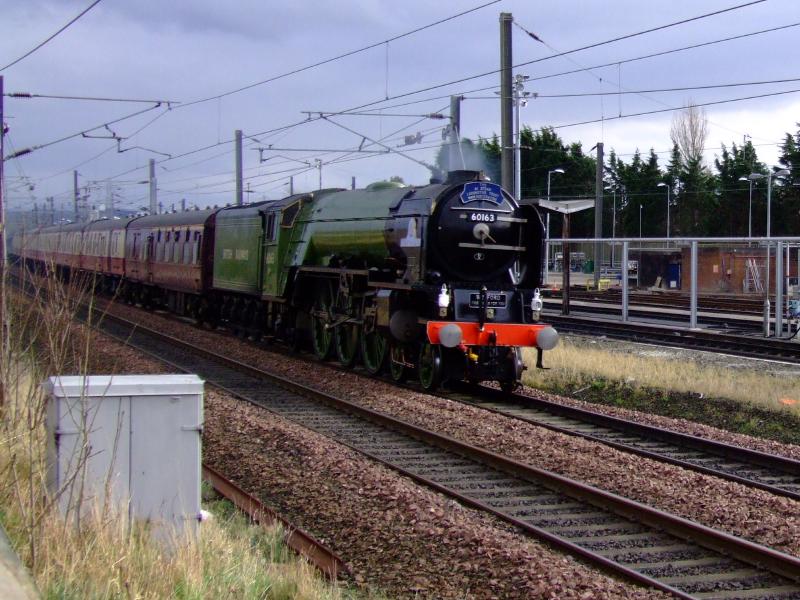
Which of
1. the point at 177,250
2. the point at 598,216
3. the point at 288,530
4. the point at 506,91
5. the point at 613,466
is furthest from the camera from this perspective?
the point at 598,216

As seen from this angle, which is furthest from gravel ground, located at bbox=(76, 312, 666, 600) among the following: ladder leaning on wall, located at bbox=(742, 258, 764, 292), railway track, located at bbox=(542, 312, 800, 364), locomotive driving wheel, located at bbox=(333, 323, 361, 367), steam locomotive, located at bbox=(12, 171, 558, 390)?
ladder leaning on wall, located at bbox=(742, 258, 764, 292)

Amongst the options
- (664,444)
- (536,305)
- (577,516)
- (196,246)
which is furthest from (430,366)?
(196,246)

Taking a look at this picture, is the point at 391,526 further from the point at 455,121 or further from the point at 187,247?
the point at 187,247

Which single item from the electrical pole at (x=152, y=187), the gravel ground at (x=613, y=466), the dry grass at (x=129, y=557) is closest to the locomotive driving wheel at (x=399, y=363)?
the gravel ground at (x=613, y=466)

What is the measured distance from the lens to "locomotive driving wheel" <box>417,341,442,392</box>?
14.0m

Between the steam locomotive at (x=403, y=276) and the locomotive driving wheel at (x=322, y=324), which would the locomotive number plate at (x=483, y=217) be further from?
the locomotive driving wheel at (x=322, y=324)

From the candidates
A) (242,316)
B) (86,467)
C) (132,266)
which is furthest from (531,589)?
(132,266)

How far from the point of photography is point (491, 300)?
14.1 meters

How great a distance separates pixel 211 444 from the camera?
414 inches

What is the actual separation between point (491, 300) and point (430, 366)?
1.37 m

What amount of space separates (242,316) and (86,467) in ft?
56.4

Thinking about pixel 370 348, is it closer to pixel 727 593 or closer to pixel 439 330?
pixel 439 330

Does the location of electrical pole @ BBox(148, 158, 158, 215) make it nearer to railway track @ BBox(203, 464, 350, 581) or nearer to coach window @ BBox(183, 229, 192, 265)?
coach window @ BBox(183, 229, 192, 265)

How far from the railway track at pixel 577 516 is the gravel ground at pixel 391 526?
1.12 ft
